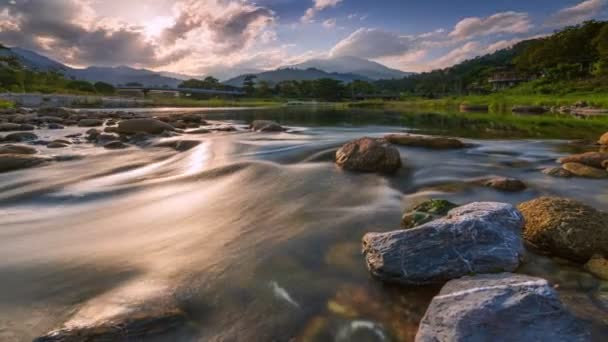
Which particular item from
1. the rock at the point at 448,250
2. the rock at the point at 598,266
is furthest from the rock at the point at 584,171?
the rock at the point at 448,250

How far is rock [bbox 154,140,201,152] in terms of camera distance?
13891mm

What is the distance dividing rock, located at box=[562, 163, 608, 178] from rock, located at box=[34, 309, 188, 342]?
9.57 metres

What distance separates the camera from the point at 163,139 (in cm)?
1573

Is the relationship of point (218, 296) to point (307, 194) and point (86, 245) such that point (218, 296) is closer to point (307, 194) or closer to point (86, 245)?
point (86, 245)

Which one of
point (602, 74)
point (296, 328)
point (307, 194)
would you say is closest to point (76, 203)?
point (307, 194)

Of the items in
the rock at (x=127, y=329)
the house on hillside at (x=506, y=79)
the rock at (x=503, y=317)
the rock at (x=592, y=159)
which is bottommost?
the rock at (x=127, y=329)

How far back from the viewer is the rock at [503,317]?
2479mm

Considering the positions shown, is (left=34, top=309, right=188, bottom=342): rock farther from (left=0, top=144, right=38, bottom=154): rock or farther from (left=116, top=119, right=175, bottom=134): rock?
(left=116, top=119, right=175, bottom=134): rock

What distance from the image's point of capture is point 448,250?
3.65m

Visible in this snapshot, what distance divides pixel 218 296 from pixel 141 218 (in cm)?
327

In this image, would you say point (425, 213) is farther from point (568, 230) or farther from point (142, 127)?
point (142, 127)

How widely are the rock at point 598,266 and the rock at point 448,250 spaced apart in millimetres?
769

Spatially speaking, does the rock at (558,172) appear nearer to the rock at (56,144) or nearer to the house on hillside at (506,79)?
the rock at (56,144)

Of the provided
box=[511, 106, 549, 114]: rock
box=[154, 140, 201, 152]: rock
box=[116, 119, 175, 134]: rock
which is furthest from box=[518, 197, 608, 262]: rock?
box=[511, 106, 549, 114]: rock
